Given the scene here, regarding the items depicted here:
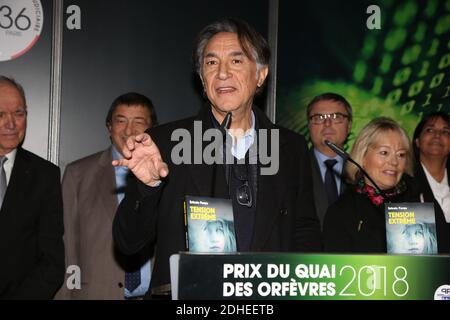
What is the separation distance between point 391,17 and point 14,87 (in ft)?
8.87

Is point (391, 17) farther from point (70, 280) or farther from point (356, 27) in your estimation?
point (70, 280)

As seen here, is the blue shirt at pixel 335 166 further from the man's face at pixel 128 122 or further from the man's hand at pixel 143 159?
the man's hand at pixel 143 159

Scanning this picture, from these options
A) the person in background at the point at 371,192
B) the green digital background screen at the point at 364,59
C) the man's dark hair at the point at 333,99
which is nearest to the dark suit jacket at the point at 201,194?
the person in background at the point at 371,192

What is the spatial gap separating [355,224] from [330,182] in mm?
841

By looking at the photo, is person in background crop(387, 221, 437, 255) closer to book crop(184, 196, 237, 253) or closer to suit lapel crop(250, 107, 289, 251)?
suit lapel crop(250, 107, 289, 251)

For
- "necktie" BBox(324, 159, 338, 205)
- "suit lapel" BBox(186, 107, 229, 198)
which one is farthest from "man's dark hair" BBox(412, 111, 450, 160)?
"suit lapel" BBox(186, 107, 229, 198)

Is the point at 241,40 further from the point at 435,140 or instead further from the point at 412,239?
the point at 435,140

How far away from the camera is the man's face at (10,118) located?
3.62m

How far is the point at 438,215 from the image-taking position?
3.74 m

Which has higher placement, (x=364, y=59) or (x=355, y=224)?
(x=364, y=59)

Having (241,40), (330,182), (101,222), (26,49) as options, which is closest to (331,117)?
(330,182)

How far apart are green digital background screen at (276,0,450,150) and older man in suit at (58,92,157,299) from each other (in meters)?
1.20

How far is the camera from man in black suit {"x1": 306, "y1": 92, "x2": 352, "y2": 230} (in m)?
4.18

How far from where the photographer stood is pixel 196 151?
2.39 meters
